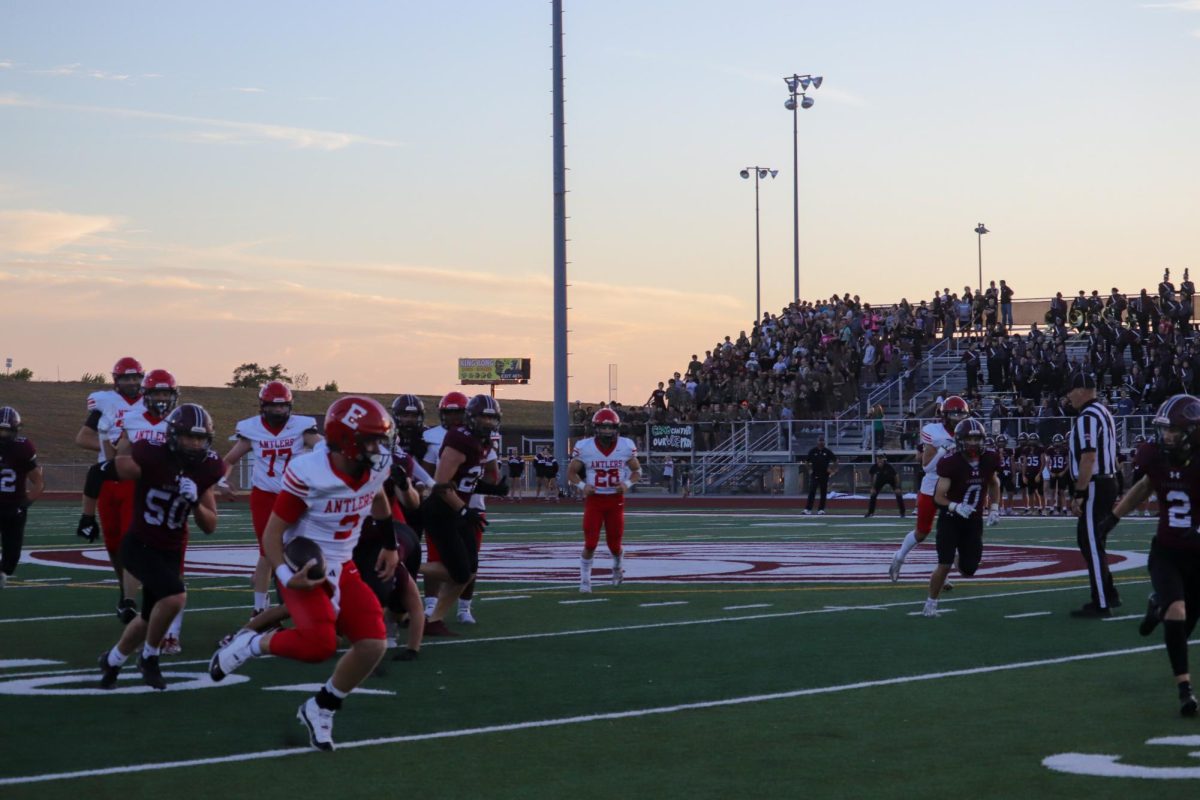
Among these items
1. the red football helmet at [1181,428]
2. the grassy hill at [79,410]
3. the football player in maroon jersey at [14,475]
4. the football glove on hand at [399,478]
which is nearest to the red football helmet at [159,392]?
the football glove on hand at [399,478]

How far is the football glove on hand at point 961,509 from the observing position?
13.0 m

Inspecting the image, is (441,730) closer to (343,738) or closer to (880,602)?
(343,738)

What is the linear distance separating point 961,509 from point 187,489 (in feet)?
20.4

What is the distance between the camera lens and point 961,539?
43.2 feet

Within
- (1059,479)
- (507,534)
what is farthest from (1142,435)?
(507,534)

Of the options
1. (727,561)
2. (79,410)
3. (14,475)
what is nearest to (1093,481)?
(727,561)

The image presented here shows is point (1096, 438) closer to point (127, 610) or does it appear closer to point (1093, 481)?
point (1093, 481)

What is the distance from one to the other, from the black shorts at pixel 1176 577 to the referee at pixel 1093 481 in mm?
4298

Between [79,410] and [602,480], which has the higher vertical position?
[79,410]

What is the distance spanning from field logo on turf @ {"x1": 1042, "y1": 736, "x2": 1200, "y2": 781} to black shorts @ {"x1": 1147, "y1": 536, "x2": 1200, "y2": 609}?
103 cm

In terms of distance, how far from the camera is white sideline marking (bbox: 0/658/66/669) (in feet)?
33.3

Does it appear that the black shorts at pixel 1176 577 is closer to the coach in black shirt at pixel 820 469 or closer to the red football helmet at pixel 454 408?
the red football helmet at pixel 454 408

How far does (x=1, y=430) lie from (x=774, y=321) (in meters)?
30.4

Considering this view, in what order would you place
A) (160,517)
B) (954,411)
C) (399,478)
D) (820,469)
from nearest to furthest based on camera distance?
(160,517) → (399,478) → (954,411) → (820,469)
